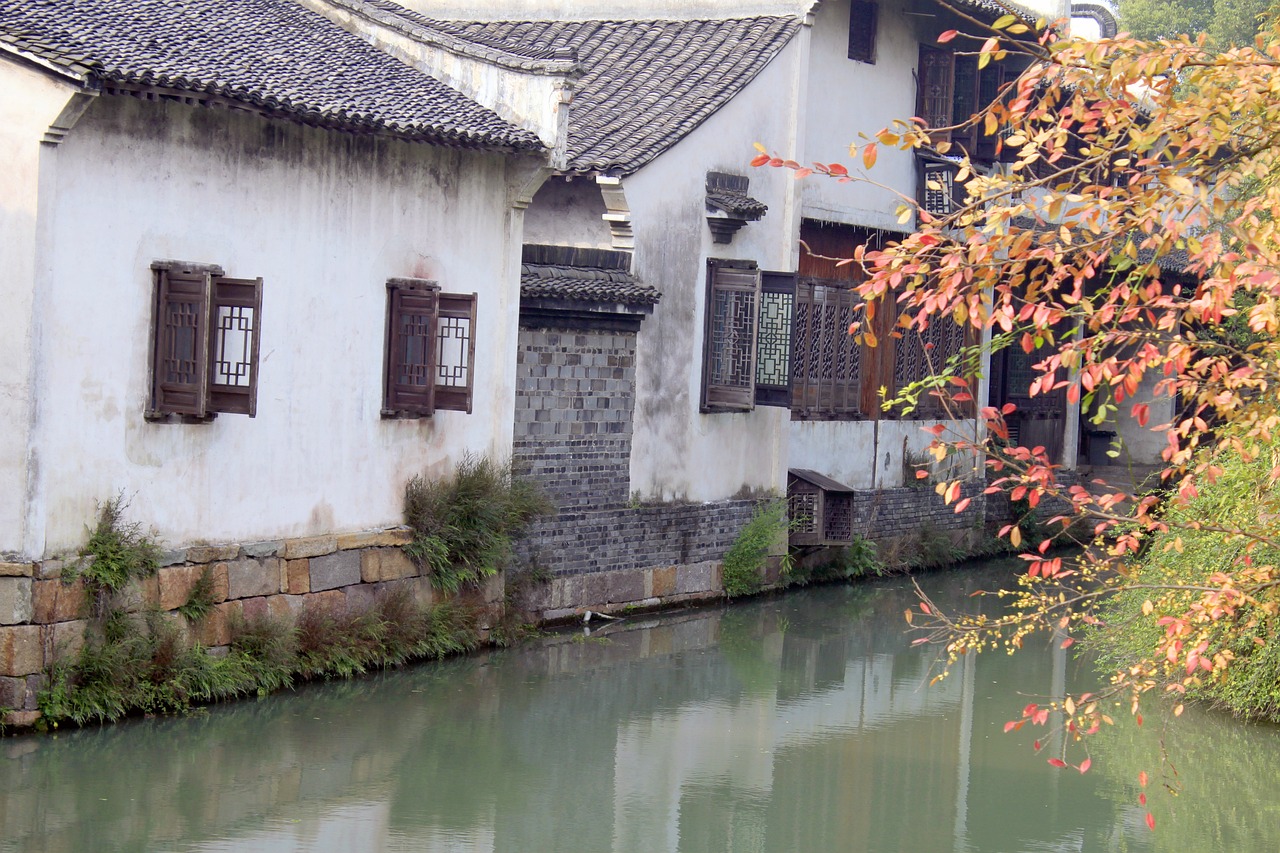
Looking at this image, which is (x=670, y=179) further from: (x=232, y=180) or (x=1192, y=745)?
(x=1192, y=745)

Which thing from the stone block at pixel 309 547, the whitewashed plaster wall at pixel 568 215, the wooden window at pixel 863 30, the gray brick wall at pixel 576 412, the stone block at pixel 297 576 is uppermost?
the wooden window at pixel 863 30

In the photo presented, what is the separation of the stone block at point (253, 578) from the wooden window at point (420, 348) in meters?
1.51

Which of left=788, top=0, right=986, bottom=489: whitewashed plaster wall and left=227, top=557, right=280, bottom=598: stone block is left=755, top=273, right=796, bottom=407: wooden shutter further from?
left=227, top=557, right=280, bottom=598: stone block

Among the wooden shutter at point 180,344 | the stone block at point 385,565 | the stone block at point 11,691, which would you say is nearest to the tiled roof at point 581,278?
the stone block at point 385,565

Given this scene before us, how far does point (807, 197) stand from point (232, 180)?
298 inches

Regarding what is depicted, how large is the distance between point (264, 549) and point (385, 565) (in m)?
1.23

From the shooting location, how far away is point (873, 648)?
1395 cm

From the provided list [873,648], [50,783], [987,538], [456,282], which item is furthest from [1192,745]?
[987,538]

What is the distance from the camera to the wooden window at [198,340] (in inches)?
388

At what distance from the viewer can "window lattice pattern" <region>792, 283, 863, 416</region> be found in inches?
674

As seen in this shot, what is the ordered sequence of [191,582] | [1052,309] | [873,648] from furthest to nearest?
[873,648] < [191,582] < [1052,309]

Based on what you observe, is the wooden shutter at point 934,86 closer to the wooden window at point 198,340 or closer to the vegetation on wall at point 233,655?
the vegetation on wall at point 233,655

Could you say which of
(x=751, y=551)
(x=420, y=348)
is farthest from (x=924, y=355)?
(x=420, y=348)

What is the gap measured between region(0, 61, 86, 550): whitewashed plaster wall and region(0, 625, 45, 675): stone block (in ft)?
1.36
